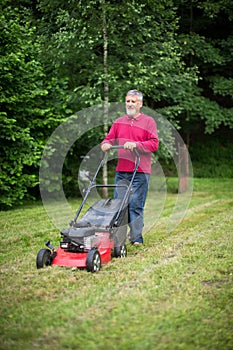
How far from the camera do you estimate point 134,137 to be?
5898 mm

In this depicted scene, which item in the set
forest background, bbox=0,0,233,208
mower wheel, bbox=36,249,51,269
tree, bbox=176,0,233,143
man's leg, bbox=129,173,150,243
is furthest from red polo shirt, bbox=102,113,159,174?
tree, bbox=176,0,233,143

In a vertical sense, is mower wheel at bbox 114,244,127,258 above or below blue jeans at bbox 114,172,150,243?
below

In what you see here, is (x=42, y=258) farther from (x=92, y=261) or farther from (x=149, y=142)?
(x=149, y=142)

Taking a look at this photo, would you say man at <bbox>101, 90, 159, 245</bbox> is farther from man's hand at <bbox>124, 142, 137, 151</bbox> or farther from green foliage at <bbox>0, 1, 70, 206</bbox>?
green foliage at <bbox>0, 1, 70, 206</bbox>

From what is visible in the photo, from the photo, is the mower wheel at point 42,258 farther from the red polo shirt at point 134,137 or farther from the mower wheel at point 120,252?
the red polo shirt at point 134,137

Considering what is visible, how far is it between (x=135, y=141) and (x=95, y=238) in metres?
1.47

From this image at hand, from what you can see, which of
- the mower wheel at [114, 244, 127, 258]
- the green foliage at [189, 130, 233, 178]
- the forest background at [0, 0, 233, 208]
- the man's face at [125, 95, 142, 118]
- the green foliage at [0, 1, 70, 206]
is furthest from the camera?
the green foliage at [189, 130, 233, 178]

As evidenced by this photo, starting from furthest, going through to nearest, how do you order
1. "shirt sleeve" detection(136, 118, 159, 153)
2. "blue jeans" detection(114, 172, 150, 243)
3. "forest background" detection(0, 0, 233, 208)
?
"forest background" detection(0, 0, 233, 208) → "blue jeans" detection(114, 172, 150, 243) → "shirt sleeve" detection(136, 118, 159, 153)

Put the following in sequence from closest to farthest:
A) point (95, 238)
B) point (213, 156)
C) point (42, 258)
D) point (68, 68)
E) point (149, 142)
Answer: point (42, 258) < point (95, 238) < point (149, 142) < point (68, 68) < point (213, 156)

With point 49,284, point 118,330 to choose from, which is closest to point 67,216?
point 49,284

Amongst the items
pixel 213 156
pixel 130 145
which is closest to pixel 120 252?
pixel 130 145

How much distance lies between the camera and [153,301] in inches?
152

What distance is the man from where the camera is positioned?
582 centimetres

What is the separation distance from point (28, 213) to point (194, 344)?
244 inches
